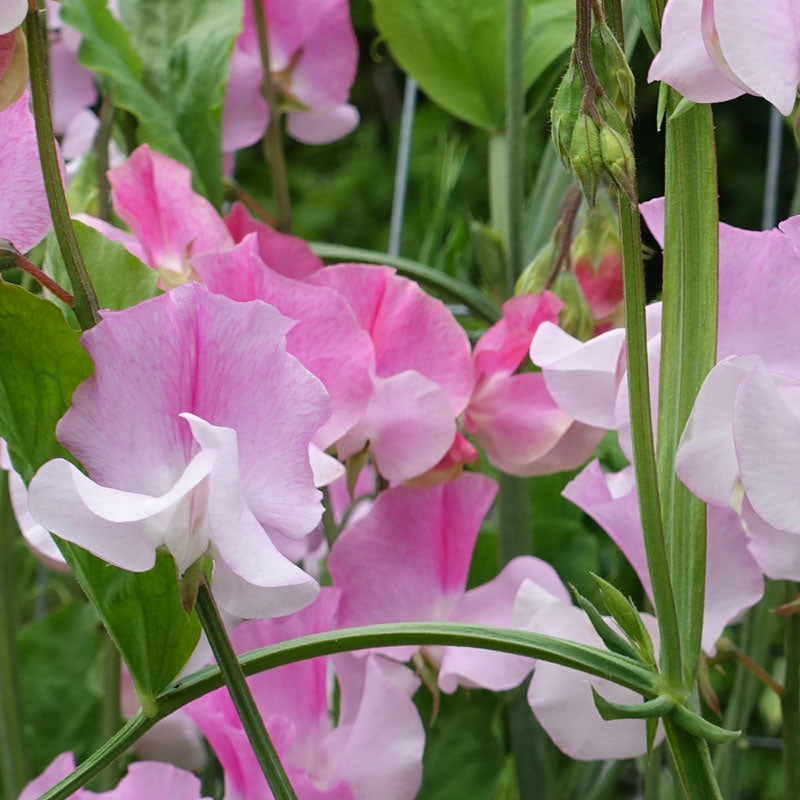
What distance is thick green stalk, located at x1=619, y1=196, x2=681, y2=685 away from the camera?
0.26 m

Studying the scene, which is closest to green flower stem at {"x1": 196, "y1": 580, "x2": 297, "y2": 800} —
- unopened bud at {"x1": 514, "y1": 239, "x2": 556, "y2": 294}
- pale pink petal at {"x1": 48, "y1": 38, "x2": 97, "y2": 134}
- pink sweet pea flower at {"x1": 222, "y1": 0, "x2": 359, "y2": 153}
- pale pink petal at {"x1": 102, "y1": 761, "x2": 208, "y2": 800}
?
pale pink petal at {"x1": 102, "y1": 761, "x2": 208, "y2": 800}

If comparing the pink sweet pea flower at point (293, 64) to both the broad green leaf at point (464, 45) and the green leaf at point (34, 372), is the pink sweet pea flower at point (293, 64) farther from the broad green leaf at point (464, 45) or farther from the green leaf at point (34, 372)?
the green leaf at point (34, 372)

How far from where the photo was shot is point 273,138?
54 cm

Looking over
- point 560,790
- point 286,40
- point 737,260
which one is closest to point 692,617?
point 737,260

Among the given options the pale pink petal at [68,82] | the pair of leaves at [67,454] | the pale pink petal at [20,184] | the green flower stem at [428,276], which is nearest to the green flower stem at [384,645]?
the pair of leaves at [67,454]

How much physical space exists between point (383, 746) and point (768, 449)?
161mm

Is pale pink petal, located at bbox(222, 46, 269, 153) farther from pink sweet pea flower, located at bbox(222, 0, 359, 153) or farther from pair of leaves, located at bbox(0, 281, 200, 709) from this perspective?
pair of leaves, located at bbox(0, 281, 200, 709)

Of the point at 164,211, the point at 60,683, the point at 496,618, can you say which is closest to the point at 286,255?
the point at 164,211

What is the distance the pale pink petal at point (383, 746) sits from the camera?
1.17 ft

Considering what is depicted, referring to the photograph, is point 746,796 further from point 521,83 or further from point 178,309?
point 178,309

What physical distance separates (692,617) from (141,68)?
32 centimetres

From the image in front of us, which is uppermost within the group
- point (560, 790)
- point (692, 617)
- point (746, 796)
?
point (692, 617)

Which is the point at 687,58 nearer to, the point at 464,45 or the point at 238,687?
the point at 238,687

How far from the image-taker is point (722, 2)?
240 mm
